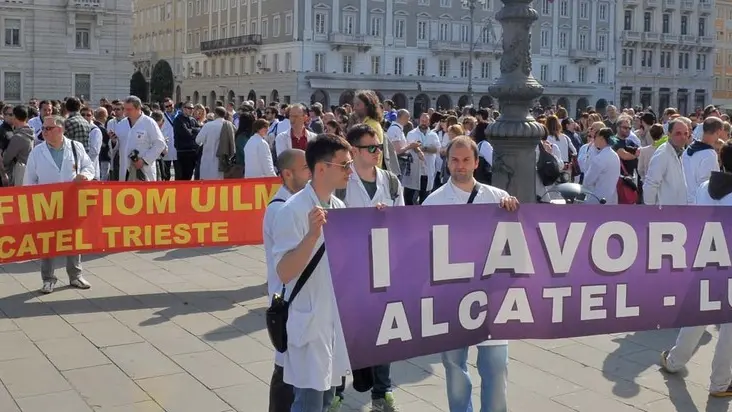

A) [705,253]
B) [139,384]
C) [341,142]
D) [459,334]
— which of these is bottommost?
[139,384]

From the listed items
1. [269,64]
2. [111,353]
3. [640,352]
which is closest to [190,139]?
[111,353]

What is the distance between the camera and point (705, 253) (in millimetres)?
5195

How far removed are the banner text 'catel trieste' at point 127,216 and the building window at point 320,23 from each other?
54.9 m

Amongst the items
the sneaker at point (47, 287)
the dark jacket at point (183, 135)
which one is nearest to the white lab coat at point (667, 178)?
the sneaker at point (47, 287)

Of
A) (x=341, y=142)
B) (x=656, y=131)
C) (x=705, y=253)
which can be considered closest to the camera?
(x=341, y=142)

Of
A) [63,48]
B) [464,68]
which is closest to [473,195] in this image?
[63,48]

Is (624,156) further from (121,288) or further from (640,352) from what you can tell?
(121,288)

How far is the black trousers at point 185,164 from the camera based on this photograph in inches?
574

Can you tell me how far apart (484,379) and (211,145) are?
9035mm

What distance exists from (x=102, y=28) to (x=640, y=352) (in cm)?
5070

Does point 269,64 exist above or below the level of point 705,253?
above

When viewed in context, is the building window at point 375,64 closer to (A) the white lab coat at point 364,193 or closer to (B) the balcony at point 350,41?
(B) the balcony at point 350,41

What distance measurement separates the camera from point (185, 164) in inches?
574

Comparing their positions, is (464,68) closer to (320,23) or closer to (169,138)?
(320,23)
